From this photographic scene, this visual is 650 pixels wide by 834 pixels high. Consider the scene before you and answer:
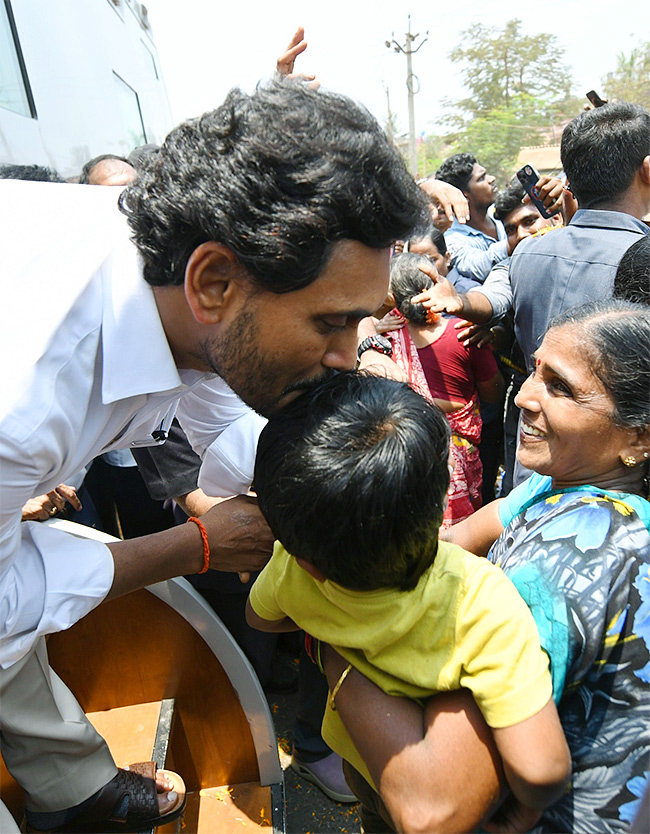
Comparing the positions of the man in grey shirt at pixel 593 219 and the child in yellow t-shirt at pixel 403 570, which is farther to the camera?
the man in grey shirt at pixel 593 219

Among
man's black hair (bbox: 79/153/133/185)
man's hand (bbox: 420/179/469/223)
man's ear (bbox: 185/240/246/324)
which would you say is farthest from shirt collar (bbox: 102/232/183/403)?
man's hand (bbox: 420/179/469/223)

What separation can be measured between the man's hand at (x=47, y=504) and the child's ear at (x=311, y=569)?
3.96ft

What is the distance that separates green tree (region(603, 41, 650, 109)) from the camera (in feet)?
102

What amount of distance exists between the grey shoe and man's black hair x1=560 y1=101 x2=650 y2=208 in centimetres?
254

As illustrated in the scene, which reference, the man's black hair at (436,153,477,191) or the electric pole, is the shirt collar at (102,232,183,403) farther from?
the electric pole

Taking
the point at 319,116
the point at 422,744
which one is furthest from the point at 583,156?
the point at 422,744

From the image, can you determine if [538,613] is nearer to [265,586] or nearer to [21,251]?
[265,586]

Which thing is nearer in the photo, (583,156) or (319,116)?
(319,116)

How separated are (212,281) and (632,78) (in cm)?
3873

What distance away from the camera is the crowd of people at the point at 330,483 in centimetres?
99

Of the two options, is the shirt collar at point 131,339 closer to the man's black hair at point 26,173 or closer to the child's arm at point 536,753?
the child's arm at point 536,753

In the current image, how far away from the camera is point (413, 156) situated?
26328 mm

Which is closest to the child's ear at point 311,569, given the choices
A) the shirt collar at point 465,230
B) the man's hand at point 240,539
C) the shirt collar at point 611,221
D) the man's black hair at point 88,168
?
the man's hand at point 240,539

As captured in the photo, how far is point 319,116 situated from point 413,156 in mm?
27288
